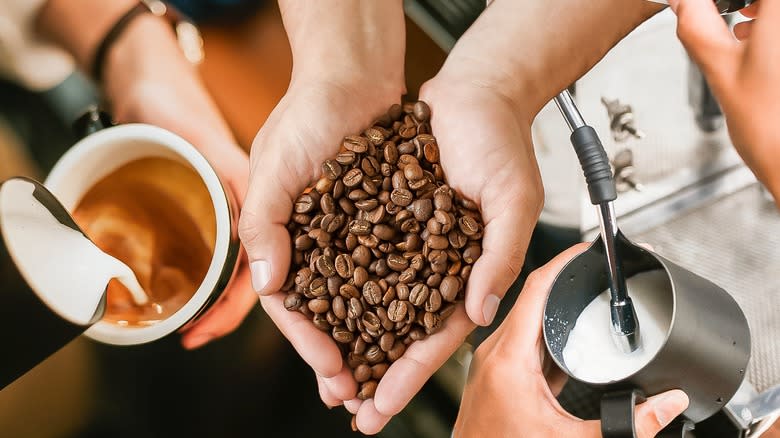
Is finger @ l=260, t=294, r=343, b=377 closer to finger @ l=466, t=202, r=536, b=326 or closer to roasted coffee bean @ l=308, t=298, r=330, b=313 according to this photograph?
roasted coffee bean @ l=308, t=298, r=330, b=313

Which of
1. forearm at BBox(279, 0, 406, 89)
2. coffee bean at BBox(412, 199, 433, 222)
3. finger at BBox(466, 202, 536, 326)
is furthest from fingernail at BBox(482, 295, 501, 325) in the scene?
forearm at BBox(279, 0, 406, 89)

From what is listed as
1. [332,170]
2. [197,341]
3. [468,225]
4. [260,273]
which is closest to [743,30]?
[468,225]

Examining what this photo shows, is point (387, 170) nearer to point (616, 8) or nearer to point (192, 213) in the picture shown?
point (192, 213)

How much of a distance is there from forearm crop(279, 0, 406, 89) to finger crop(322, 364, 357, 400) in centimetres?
34

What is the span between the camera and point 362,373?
61cm

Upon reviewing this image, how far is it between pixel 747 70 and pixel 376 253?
360 mm

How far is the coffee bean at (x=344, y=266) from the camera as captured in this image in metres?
0.60

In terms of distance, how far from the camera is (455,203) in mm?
629

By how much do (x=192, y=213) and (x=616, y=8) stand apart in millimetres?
556

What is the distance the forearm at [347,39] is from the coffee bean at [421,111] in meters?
0.07

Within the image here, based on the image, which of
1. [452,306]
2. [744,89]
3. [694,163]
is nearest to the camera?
[744,89]

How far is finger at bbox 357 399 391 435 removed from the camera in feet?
2.05

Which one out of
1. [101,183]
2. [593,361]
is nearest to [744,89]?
[593,361]

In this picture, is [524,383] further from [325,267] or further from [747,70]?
[747,70]
